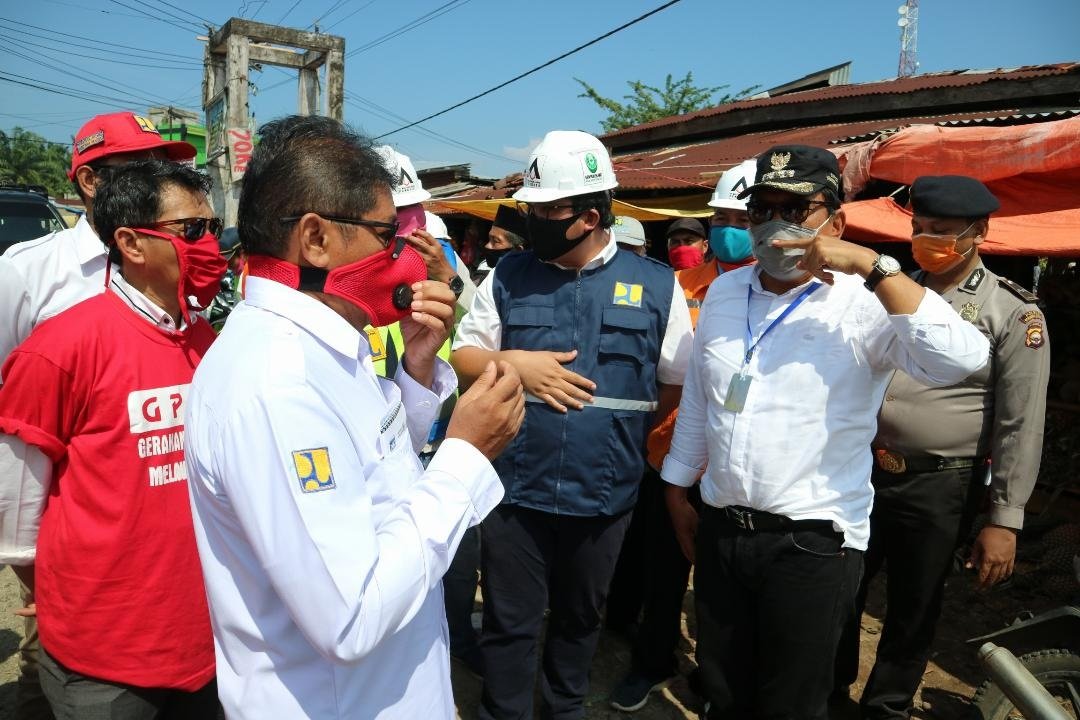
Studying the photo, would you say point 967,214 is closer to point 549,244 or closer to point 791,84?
point 549,244

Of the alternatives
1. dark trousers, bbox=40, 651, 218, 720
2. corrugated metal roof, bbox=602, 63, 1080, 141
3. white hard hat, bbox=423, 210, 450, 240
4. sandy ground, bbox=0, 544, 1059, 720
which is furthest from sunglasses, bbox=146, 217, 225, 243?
corrugated metal roof, bbox=602, 63, 1080, 141

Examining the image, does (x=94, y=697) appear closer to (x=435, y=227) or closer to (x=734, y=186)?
(x=435, y=227)

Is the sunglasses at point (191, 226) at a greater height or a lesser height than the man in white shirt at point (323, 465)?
greater

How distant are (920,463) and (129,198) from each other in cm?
300

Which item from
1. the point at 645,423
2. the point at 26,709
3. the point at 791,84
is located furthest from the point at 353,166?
the point at 791,84

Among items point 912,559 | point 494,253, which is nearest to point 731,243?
point 912,559

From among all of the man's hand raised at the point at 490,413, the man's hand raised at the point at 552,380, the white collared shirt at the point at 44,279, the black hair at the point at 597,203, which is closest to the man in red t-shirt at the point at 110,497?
the white collared shirt at the point at 44,279

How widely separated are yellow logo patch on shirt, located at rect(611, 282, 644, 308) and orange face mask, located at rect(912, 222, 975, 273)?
117cm

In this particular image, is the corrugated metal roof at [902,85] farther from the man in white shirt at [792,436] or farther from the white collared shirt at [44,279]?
the white collared shirt at [44,279]

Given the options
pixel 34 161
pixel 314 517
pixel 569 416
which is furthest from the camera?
pixel 34 161

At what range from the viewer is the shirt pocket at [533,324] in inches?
105

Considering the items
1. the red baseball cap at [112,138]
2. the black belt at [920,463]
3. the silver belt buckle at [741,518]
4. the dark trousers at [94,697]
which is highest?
the red baseball cap at [112,138]

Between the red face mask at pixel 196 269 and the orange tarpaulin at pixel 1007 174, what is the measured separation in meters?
3.53

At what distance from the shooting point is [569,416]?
8.46 feet
